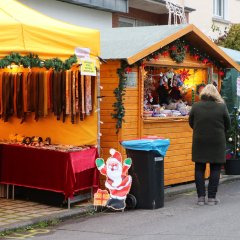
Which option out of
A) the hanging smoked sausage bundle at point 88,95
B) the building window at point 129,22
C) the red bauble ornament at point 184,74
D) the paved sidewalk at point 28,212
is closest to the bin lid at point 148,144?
the hanging smoked sausage bundle at point 88,95

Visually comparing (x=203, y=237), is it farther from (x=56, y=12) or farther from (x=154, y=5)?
(x=154, y=5)

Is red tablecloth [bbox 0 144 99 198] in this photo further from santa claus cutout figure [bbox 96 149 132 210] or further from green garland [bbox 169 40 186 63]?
green garland [bbox 169 40 186 63]

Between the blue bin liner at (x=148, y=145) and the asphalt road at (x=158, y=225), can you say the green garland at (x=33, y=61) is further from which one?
the asphalt road at (x=158, y=225)

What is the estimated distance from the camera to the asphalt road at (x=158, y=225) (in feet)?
22.3

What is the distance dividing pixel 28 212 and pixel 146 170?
5.71 feet

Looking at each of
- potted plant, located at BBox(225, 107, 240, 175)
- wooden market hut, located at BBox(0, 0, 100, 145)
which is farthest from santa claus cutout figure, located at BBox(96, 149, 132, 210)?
potted plant, located at BBox(225, 107, 240, 175)

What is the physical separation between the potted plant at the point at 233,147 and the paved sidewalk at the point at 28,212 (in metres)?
4.32

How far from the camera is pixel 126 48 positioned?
950 cm

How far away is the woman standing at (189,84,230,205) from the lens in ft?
28.3

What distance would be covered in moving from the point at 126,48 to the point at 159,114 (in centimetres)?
146

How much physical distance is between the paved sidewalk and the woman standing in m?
1.73

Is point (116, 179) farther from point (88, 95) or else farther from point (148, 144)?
point (88, 95)

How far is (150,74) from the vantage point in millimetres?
10516

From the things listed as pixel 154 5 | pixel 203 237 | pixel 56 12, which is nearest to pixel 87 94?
pixel 203 237
